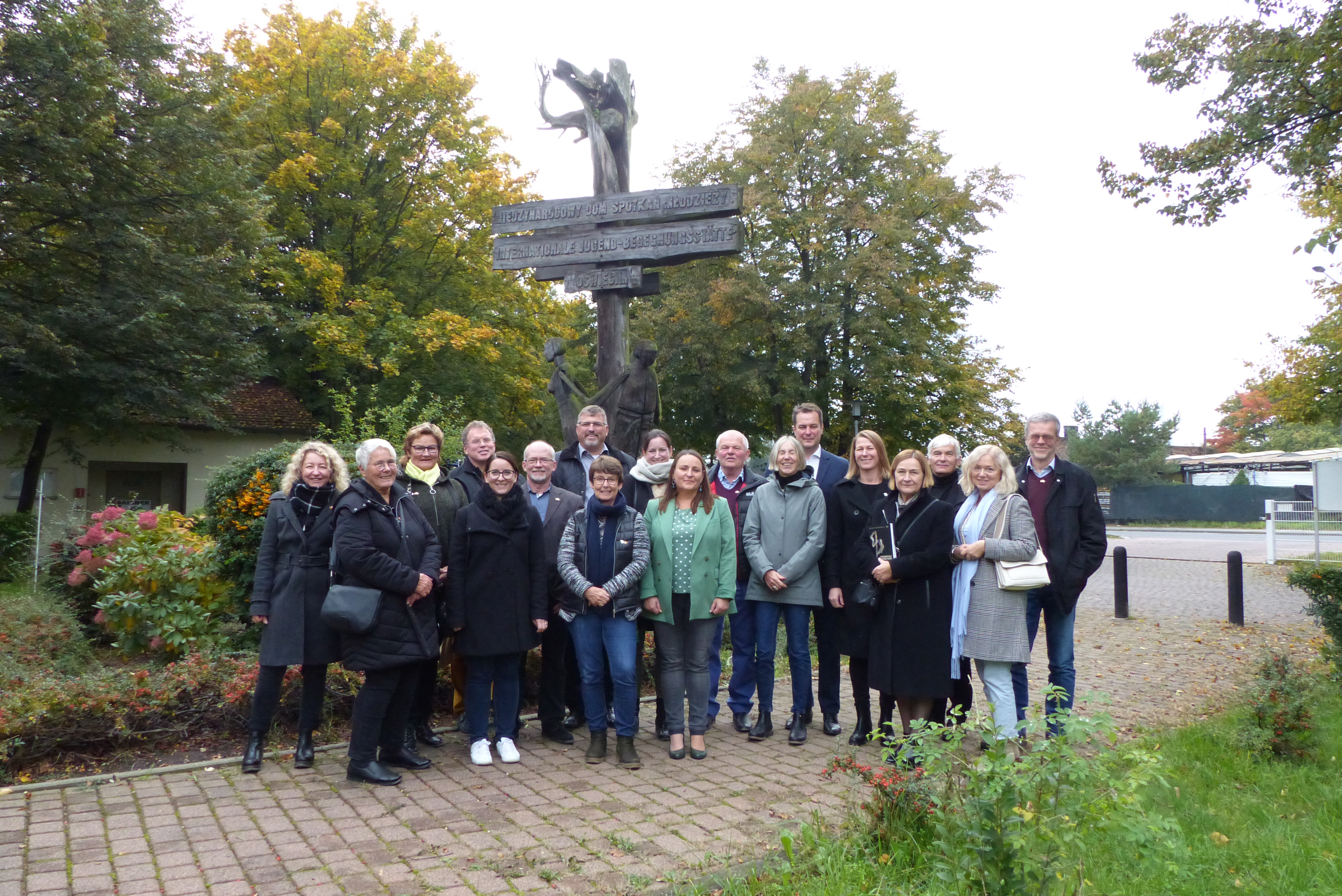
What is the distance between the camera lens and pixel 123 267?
17.1 meters

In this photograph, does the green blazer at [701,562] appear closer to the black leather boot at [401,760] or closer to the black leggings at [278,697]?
the black leather boot at [401,760]

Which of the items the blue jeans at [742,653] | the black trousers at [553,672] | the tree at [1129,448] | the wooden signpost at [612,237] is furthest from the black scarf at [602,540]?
the tree at [1129,448]

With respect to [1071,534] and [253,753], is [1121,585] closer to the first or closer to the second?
[1071,534]

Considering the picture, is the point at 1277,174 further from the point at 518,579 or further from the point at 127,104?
the point at 127,104

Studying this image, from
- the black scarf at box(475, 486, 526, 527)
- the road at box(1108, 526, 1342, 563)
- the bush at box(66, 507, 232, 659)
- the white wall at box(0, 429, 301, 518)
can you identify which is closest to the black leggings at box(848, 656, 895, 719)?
the black scarf at box(475, 486, 526, 527)

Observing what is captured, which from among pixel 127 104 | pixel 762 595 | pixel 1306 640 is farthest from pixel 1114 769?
pixel 127 104

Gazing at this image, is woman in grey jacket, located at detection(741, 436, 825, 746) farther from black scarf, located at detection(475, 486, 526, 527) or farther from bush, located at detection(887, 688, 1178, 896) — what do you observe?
bush, located at detection(887, 688, 1178, 896)

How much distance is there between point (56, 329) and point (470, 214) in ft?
31.6

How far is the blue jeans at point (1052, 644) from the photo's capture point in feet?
18.0

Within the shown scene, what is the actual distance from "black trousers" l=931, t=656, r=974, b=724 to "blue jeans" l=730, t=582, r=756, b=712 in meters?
1.14

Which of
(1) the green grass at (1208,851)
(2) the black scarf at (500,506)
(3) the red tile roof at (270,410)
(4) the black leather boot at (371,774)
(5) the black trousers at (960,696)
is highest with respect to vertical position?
(3) the red tile roof at (270,410)

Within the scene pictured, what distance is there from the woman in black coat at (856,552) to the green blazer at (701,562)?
2.03 feet

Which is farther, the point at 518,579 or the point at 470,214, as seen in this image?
the point at 470,214

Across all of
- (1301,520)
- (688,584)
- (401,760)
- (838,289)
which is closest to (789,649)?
(688,584)
